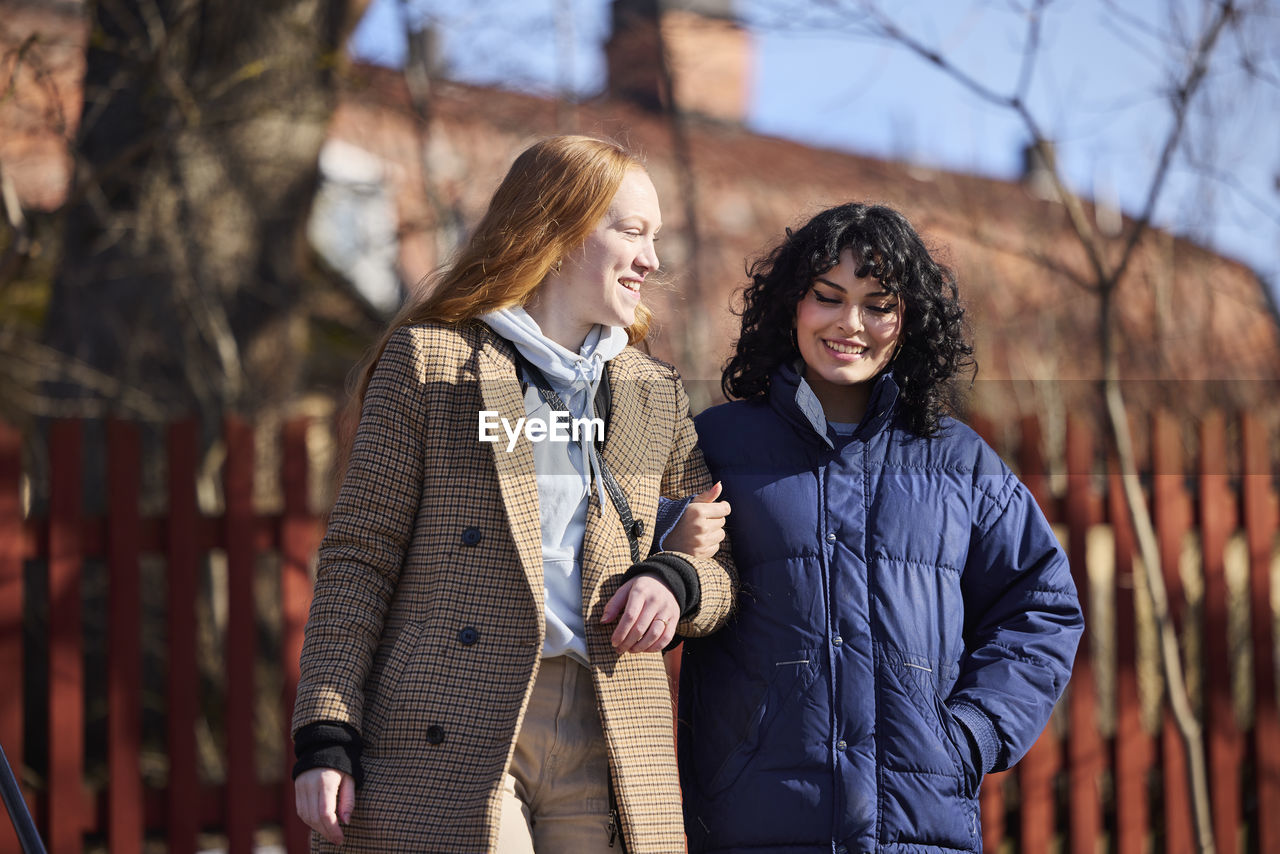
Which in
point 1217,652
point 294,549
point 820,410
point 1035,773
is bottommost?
point 1035,773

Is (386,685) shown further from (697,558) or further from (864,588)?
(864,588)

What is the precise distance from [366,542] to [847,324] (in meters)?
0.93

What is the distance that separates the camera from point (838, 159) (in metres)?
9.57

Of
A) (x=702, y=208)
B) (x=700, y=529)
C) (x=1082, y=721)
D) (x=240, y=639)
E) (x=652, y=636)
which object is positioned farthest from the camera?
(x=702, y=208)

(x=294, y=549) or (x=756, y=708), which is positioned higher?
(x=294, y=549)

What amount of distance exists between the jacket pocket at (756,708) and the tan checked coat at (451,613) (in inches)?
3.8

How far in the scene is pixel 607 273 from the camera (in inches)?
81.8

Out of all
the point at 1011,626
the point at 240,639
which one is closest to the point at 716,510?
the point at 1011,626

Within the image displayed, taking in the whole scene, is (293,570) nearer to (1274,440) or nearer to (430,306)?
(430,306)

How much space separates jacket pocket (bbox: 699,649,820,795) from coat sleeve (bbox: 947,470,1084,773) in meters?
0.27

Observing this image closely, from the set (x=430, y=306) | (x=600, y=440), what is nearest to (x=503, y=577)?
(x=600, y=440)

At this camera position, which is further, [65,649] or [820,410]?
[65,649]

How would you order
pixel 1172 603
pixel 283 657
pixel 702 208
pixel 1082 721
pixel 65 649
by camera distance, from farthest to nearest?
pixel 702 208
pixel 1172 603
pixel 1082 721
pixel 283 657
pixel 65 649

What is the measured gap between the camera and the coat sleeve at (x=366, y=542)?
6.08ft
